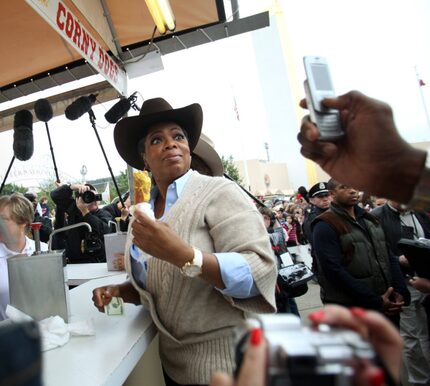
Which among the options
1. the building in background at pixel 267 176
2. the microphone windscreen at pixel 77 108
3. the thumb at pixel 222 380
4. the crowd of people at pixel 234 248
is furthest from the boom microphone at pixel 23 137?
the building in background at pixel 267 176

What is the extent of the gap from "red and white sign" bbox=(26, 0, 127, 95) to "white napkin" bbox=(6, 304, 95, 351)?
1581mm

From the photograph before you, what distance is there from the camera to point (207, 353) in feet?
3.11

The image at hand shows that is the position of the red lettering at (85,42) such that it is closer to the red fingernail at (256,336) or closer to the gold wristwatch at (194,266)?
the gold wristwatch at (194,266)

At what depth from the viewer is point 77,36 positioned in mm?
2117

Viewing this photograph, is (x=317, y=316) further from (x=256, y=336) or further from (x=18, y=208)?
(x=18, y=208)

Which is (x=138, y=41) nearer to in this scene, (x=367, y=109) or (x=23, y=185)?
(x=367, y=109)

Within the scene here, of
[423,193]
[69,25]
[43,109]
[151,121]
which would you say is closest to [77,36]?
[69,25]

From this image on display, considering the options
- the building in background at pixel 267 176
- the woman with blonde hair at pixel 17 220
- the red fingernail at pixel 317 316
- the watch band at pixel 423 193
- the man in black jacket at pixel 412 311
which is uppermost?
the building in background at pixel 267 176

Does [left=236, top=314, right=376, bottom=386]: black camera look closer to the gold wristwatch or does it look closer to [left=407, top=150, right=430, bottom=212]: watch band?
[left=407, top=150, right=430, bottom=212]: watch band

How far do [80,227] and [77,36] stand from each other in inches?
64.0

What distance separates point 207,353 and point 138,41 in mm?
2986

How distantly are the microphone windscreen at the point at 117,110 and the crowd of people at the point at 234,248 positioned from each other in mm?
1376

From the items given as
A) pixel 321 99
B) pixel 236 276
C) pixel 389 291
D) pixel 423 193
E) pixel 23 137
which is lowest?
pixel 389 291

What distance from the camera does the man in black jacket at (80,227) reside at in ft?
8.91
